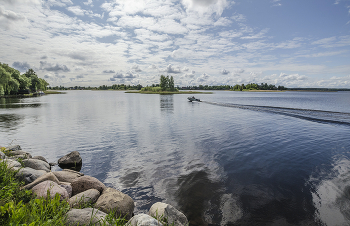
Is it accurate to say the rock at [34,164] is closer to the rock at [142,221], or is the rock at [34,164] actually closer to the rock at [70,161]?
the rock at [70,161]

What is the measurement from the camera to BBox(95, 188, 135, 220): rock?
7.07 metres

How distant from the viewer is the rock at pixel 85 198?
23.2ft

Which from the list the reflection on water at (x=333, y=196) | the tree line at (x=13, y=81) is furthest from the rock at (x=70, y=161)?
the tree line at (x=13, y=81)

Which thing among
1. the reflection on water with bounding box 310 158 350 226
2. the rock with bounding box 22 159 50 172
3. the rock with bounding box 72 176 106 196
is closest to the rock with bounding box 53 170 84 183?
the rock with bounding box 72 176 106 196

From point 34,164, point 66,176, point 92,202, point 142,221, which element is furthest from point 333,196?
point 34,164

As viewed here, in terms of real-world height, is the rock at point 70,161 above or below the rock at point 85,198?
below

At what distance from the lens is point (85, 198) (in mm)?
7449

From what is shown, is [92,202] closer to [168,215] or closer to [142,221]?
[142,221]

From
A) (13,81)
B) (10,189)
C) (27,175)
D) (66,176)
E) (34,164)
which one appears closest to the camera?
(10,189)

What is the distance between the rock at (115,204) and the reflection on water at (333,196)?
8549mm

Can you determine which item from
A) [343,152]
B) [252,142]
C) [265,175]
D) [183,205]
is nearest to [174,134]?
[252,142]

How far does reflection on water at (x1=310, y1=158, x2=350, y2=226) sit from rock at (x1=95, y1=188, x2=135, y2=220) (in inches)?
337

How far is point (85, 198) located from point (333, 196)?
41.4 ft

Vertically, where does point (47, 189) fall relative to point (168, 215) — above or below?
above
